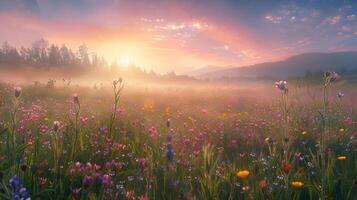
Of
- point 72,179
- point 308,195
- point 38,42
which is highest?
point 38,42

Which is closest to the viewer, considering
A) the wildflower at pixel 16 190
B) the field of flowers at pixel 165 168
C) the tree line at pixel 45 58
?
the wildflower at pixel 16 190

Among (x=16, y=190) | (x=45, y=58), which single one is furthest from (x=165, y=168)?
(x=45, y=58)

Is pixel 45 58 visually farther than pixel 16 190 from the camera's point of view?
Yes

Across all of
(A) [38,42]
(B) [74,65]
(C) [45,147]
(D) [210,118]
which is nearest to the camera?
(C) [45,147]

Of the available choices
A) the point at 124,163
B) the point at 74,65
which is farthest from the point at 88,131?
the point at 74,65

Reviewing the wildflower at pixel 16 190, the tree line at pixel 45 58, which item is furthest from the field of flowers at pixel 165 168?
the tree line at pixel 45 58

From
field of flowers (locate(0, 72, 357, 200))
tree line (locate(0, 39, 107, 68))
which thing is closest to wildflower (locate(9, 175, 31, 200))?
field of flowers (locate(0, 72, 357, 200))

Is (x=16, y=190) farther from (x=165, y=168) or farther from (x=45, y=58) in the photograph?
(x=45, y=58)

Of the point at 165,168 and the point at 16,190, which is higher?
the point at 16,190

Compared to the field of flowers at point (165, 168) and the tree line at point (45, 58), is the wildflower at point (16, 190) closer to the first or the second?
the field of flowers at point (165, 168)

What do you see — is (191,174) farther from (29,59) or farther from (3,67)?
(29,59)

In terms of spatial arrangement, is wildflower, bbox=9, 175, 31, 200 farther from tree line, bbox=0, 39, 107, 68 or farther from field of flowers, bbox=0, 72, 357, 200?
tree line, bbox=0, 39, 107, 68

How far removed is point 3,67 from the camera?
107062mm

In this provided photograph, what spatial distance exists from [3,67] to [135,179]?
117 meters
